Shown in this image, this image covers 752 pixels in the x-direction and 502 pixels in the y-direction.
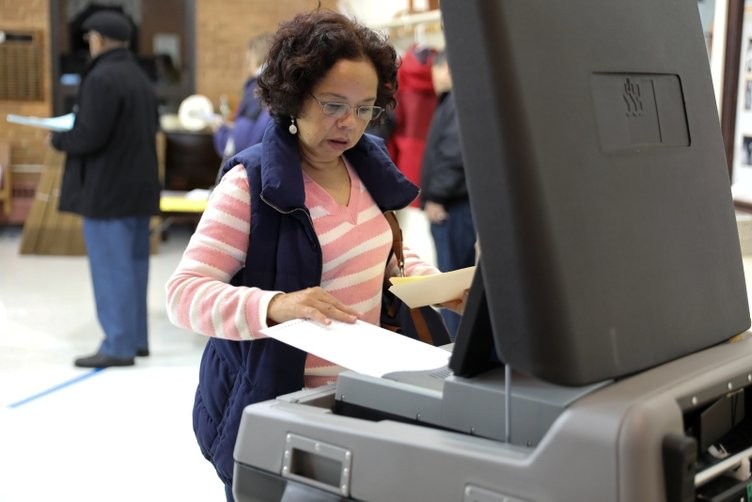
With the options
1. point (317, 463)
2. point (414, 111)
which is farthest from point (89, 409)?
point (317, 463)

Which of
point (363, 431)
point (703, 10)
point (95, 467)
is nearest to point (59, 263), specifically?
point (95, 467)

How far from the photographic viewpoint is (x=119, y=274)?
16.4 ft

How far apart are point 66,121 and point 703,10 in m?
3.17

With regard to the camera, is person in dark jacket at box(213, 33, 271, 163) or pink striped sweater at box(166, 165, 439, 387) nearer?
pink striped sweater at box(166, 165, 439, 387)

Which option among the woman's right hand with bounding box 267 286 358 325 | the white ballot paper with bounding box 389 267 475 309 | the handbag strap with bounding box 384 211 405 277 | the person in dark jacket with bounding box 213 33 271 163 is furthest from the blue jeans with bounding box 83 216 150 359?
the white ballot paper with bounding box 389 267 475 309

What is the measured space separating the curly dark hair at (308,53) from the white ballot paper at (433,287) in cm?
44

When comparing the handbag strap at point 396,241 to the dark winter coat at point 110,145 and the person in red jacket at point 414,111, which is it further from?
the person in red jacket at point 414,111

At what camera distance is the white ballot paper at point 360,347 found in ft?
4.18

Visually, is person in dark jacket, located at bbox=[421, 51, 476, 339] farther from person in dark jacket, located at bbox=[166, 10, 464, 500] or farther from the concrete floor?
person in dark jacket, located at bbox=[166, 10, 464, 500]

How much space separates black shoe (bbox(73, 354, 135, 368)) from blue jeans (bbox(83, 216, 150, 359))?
25 millimetres

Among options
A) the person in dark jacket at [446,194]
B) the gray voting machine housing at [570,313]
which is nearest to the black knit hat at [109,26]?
the person in dark jacket at [446,194]

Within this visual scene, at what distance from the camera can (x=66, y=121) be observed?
4.99 m

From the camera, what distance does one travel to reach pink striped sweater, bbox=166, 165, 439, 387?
1.56m

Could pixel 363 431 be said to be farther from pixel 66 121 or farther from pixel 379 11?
pixel 379 11
